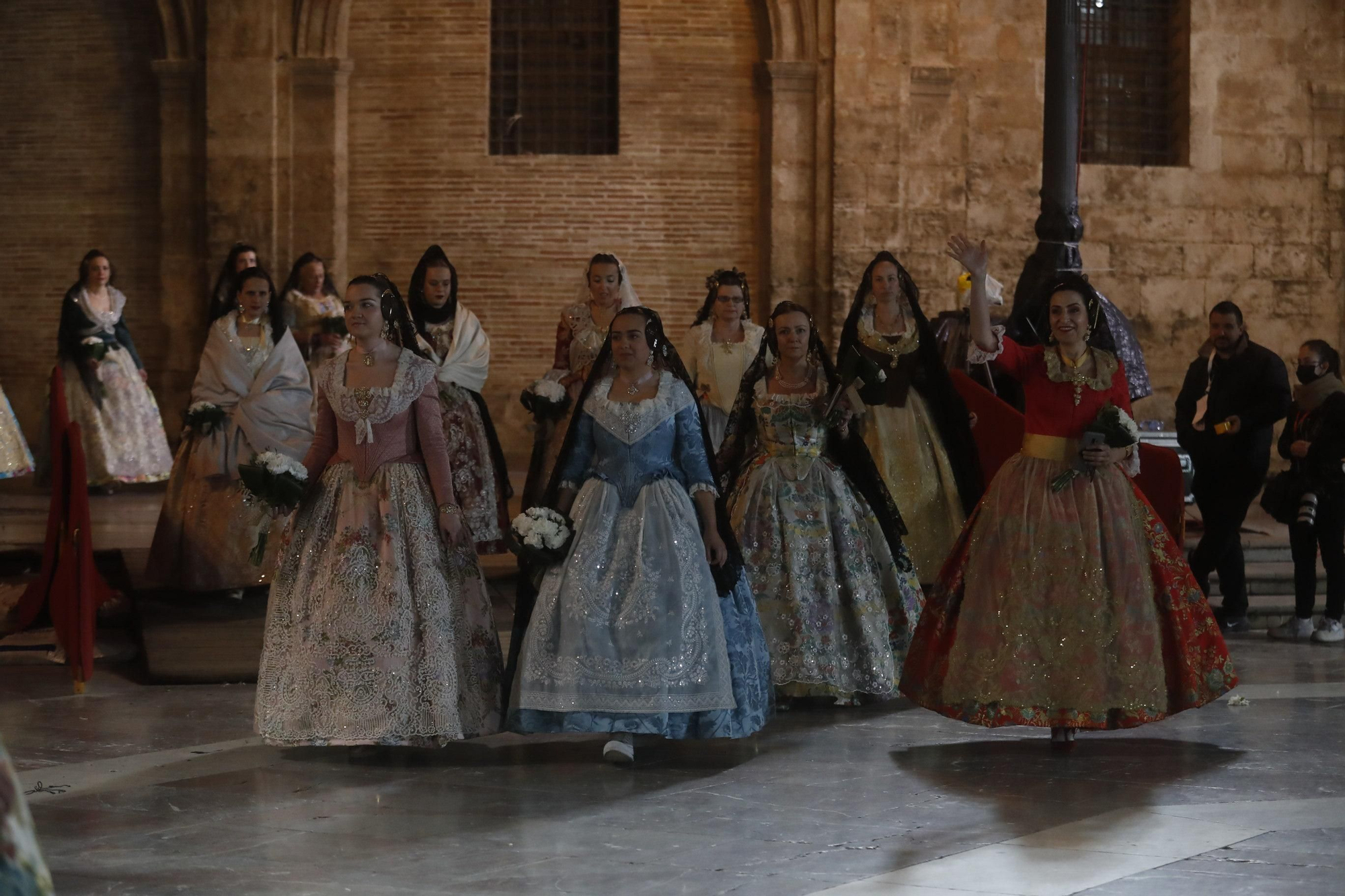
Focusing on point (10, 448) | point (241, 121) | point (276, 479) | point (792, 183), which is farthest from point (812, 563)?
point (241, 121)

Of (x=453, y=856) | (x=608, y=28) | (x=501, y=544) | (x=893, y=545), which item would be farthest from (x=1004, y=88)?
(x=453, y=856)

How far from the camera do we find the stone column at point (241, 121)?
14.0 m

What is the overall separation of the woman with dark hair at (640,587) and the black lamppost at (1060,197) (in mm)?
3312

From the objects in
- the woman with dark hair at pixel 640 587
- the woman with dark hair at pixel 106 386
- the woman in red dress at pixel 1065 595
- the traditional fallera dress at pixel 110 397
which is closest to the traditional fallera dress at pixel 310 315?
the woman with dark hair at pixel 106 386

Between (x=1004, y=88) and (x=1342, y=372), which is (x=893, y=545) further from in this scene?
(x=1342, y=372)

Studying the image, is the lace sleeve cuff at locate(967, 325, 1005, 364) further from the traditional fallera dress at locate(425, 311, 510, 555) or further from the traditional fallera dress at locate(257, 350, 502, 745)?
the traditional fallera dress at locate(425, 311, 510, 555)

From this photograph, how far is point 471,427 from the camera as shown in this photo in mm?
8781

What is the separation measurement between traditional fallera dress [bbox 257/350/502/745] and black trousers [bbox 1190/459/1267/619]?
14.8ft

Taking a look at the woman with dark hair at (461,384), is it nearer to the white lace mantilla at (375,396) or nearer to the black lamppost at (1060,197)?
the white lace mantilla at (375,396)

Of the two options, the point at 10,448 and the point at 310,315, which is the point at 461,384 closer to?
the point at 10,448

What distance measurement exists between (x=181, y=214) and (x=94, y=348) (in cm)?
263

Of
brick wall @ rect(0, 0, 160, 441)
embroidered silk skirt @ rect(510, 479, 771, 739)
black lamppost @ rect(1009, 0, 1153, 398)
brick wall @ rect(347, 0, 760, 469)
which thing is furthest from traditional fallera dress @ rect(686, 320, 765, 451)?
brick wall @ rect(0, 0, 160, 441)

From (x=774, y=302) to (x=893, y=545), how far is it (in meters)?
7.39

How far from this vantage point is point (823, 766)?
5.89 m
